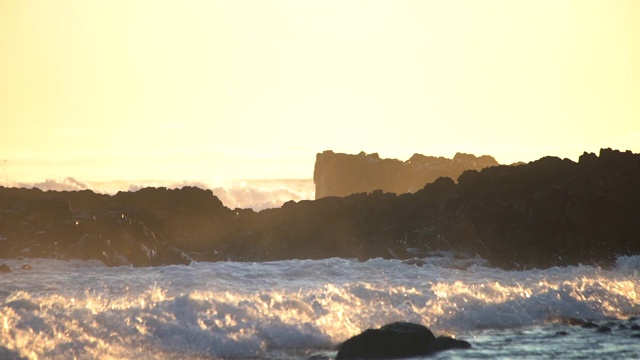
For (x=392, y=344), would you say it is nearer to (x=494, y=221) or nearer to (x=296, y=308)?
(x=296, y=308)

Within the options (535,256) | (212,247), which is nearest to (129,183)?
(212,247)

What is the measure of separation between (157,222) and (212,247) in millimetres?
2965

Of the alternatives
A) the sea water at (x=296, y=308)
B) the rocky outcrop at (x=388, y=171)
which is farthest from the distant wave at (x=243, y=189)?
the sea water at (x=296, y=308)

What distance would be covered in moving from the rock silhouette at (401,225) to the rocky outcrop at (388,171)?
911 inches

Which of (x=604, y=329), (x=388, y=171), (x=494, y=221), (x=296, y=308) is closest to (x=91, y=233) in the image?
(x=296, y=308)

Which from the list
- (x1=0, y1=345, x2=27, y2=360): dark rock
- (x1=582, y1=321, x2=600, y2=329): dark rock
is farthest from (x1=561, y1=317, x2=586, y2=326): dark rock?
(x1=0, y1=345, x2=27, y2=360): dark rock

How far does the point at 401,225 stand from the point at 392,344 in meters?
22.3

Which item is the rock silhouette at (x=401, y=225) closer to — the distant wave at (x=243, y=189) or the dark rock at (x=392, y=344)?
the dark rock at (x=392, y=344)

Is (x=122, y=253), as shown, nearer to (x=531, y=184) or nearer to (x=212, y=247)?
(x=212, y=247)

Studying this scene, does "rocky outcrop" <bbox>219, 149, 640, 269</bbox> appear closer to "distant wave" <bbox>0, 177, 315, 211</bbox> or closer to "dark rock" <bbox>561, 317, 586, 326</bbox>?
"dark rock" <bbox>561, 317, 586, 326</bbox>

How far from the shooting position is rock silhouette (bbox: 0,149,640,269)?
146ft

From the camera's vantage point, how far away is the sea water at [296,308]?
2727cm

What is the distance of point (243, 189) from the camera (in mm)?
123938

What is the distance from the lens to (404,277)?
3934 centimetres
